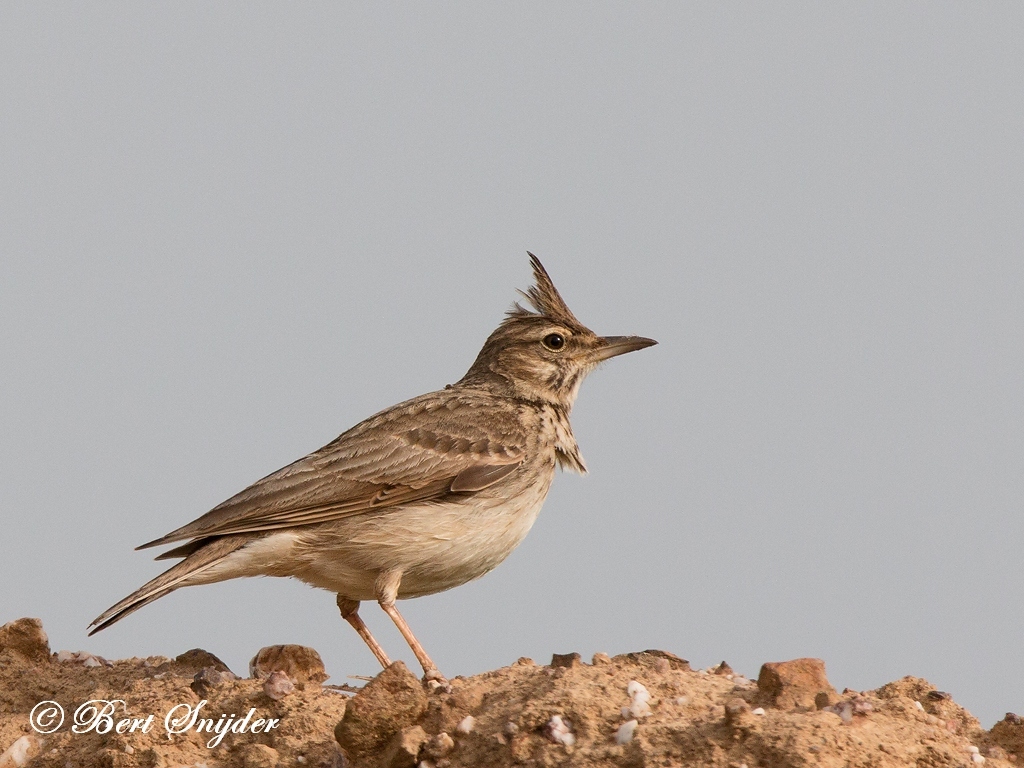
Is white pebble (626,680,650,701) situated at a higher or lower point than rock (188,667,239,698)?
lower

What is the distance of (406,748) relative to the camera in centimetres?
623

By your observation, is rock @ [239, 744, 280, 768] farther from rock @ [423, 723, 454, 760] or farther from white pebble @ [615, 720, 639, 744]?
white pebble @ [615, 720, 639, 744]

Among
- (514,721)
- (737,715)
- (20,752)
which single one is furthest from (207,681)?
(737,715)

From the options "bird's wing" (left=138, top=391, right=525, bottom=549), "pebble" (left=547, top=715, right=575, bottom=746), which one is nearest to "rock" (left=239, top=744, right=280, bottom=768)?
"pebble" (left=547, top=715, right=575, bottom=746)

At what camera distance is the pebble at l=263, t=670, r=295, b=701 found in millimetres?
7062

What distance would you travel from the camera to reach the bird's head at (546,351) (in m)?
9.90

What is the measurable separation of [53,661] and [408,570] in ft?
8.24

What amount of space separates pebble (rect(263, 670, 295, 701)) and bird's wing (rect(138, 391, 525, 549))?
4.30ft

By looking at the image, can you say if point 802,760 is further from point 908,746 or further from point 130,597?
point 130,597

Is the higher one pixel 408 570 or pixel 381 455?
pixel 381 455

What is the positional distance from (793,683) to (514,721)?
58.3 inches

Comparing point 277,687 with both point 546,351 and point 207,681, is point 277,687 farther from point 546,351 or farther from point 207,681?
point 546,351

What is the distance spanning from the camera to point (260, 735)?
6.87 meters

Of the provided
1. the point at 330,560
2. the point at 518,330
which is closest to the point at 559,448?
the point at 518,330
